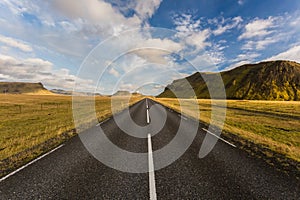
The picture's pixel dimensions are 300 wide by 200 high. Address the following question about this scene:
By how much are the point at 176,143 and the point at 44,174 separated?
203 inches

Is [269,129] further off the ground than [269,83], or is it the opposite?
[269,83]

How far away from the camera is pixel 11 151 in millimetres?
7379

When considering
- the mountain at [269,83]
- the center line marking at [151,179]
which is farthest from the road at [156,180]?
the mountain at [269,83]

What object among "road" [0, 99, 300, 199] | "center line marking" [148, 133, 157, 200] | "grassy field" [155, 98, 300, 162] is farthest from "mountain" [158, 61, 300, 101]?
"center line marking" [148, 133, 157, 200]

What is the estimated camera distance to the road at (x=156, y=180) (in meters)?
3.81

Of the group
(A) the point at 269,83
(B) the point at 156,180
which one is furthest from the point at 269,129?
(A) the point at 269,83

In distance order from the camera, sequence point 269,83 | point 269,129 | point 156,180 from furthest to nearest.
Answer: point 269,83 → point 269,129 → point 156,180

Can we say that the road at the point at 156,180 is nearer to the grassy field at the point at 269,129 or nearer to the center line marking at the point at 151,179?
the center line marking at the point at 151,179

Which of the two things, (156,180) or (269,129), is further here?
(269,129)

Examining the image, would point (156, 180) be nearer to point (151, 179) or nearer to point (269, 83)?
point (151, 179)

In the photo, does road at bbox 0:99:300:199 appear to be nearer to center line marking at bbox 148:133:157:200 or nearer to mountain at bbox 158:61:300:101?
center line marking at bbox 148:133:157:200

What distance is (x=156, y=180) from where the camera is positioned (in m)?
4.45

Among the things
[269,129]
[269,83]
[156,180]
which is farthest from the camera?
[269,83]

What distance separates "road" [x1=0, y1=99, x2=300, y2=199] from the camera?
12.5 feet
